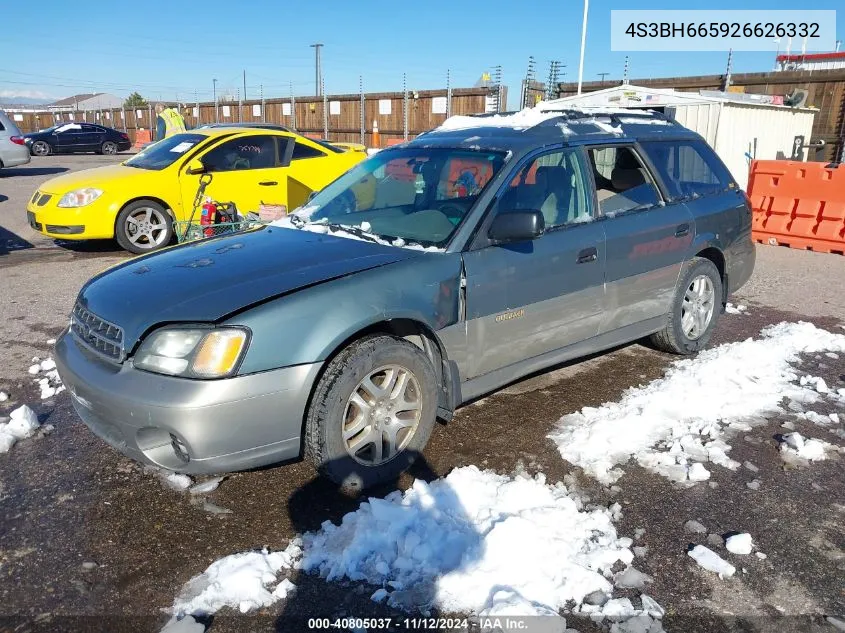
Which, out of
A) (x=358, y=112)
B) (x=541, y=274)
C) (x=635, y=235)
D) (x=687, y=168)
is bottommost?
(x=541, y=274)

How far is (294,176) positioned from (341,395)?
7.21 meters

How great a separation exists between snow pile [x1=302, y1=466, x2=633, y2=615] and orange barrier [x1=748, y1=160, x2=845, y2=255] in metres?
8.25

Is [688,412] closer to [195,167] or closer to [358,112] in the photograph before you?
[195,167]

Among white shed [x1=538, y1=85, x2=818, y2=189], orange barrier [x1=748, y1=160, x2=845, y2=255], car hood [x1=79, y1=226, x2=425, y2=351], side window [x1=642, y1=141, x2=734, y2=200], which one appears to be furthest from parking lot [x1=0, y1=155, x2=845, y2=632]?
white shed [x1=538, y1=85, x2=818, y2=189]

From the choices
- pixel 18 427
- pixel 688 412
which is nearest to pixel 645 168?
pixel 688 412

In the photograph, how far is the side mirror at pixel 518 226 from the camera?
345 centimetres

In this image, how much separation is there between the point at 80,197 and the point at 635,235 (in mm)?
7125

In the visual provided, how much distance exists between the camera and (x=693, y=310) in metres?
5.15

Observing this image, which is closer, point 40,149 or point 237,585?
point 237,585

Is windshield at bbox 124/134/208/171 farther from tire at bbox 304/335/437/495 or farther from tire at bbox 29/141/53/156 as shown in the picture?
tire at bbox 29/141/53/156

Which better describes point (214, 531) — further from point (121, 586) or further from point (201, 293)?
point (201, 293)

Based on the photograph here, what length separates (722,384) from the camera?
181 inches

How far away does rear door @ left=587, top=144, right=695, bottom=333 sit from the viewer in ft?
14.1

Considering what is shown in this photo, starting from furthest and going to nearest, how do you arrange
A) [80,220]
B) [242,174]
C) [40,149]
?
[40,149]
[242,174]
[80,220]
